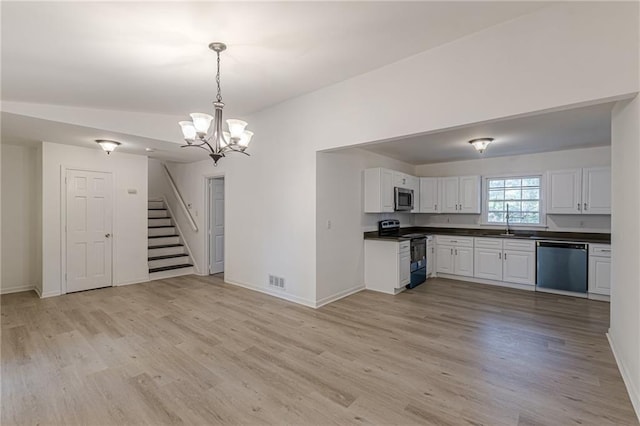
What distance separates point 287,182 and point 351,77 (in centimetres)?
172

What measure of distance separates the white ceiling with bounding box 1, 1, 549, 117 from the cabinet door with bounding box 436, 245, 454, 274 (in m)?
4.07

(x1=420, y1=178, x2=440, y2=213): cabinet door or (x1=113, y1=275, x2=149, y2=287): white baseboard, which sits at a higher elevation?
(x1=420, y1=178, x2=440, y2=213): cabinet door

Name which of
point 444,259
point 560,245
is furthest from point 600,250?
point 444,259

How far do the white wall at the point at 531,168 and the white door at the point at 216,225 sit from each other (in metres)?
4.62

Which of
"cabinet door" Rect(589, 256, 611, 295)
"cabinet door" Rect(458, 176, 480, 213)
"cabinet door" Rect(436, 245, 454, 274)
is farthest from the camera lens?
"cabinet door" Rect(458, 176, 480, 213)

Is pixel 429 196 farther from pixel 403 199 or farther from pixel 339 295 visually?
pixel 339 295

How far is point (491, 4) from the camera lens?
2.30 metres

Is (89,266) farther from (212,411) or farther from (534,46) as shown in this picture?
(534,46)

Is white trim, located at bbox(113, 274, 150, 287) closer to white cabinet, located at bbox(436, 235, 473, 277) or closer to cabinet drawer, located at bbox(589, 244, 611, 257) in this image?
white cabinet, located at bbox(436, 235, 473, 277)

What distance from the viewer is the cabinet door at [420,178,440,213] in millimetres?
6555

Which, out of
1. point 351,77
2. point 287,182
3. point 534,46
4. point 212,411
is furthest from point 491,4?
point 212,411

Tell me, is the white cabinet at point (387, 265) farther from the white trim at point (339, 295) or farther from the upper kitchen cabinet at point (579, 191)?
the upper kitchen cabinet at point (579, 191)

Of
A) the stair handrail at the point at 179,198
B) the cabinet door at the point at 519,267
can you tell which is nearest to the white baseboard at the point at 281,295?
the stair handrail at the point at 179,198

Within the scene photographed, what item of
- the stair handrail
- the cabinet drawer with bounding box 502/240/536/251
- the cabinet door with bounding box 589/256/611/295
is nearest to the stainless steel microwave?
the cabinet drawer with bounding box 502/240/536/251
